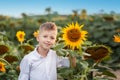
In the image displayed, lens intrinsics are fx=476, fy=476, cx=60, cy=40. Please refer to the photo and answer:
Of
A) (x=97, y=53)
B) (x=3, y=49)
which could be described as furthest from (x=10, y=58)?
(x=97, y=53)

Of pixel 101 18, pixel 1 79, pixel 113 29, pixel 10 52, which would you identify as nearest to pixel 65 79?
pixel 1 79

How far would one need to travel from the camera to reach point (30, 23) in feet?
34.6

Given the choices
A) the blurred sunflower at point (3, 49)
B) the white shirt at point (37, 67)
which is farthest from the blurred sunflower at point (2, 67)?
the white shirt at point (37, 67)

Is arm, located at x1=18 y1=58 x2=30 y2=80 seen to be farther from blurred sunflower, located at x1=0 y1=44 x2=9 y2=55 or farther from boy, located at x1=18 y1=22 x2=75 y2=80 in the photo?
blurred sunflower, located at x1=0 y1=44 x2=9 y2=55

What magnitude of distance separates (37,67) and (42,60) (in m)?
0.08

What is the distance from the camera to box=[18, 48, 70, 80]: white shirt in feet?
13.4

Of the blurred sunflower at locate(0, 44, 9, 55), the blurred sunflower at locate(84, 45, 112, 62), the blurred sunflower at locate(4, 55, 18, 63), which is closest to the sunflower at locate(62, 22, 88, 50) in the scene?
the blurred sunflower at locate(84, 45, 112, 62)

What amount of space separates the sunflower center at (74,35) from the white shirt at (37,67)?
0.74 ft

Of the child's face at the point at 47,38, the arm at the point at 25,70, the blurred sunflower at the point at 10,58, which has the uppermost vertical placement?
the child's face at the point at 47,38

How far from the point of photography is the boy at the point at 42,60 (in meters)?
4.09

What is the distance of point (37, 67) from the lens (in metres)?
4.11

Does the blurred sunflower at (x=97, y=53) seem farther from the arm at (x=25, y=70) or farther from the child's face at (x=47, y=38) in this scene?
the arm at (x=25, y=70)

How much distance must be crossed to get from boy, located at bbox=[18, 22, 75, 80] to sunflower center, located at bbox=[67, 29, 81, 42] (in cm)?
12

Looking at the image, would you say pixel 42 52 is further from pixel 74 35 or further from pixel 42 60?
pixel 74 35
